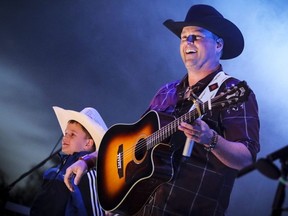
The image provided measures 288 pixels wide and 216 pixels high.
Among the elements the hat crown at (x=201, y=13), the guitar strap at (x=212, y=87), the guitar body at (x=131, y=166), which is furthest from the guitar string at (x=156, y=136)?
the hat crown at (x=201, y=13)

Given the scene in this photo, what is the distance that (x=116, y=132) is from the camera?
3.14m

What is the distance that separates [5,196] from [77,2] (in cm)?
356

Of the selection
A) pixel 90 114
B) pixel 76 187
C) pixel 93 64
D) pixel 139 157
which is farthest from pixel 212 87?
pixel 93 64

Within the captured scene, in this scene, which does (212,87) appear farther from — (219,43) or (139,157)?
(139,157)

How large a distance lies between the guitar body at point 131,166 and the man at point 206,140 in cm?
9

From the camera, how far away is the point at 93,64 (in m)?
6.59

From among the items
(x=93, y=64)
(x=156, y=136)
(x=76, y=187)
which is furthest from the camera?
(x=93, y=64)

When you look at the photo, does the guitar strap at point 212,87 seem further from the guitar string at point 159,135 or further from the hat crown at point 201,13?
the hat crown at point 201,13

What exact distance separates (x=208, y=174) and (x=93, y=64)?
4.63 m

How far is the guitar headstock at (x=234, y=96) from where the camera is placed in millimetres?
2107

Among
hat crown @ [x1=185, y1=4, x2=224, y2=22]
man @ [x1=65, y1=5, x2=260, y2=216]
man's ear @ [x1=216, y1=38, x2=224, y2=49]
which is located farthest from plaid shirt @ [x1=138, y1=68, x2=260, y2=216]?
hat crown @ [x1=185, y1=4, x2=224, y2=22]

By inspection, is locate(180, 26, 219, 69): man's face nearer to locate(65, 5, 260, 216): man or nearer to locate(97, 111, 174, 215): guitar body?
locate(65, 5, 260, 216): man

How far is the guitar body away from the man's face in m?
0.57

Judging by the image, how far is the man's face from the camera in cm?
279
